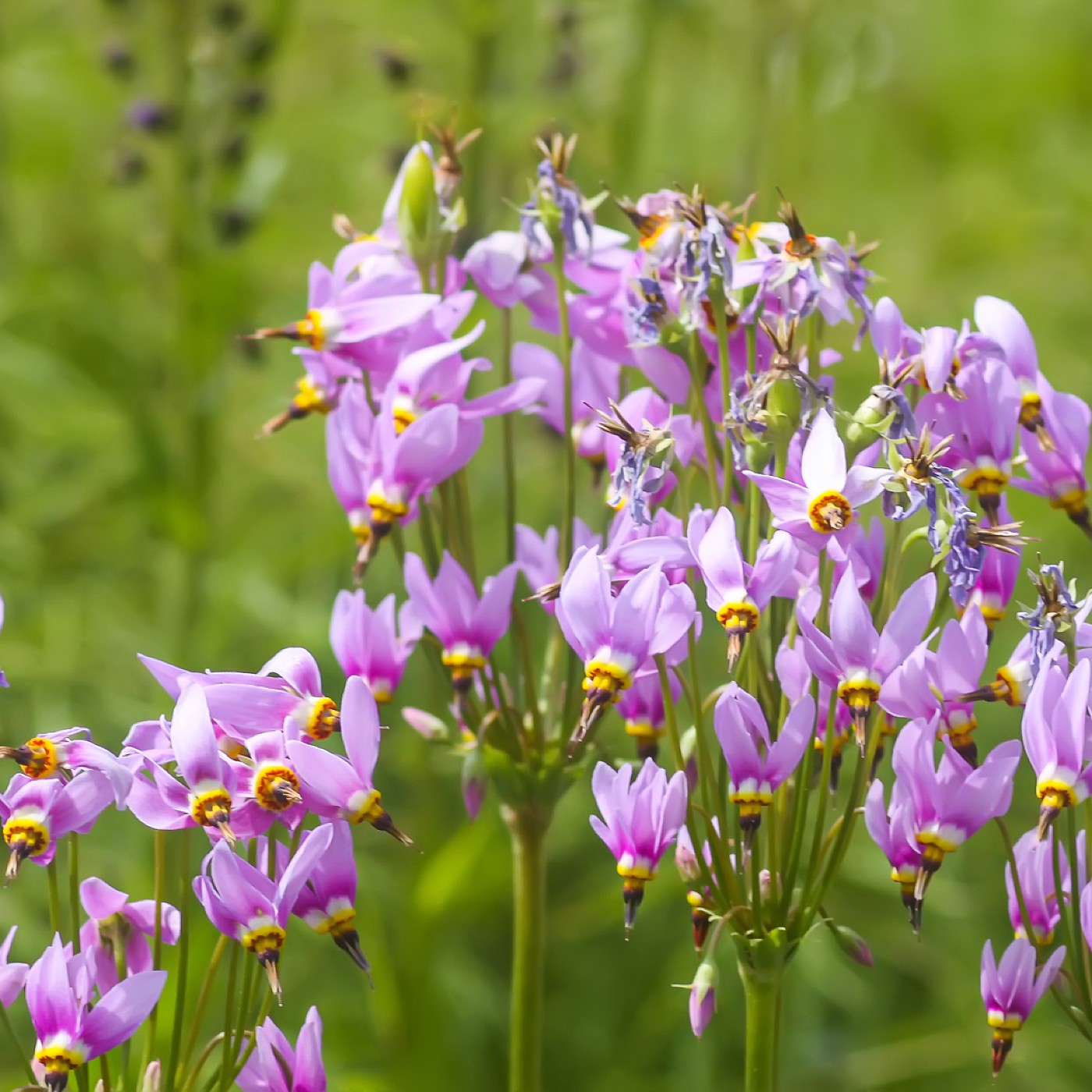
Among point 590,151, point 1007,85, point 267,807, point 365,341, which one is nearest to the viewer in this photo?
point 267,807

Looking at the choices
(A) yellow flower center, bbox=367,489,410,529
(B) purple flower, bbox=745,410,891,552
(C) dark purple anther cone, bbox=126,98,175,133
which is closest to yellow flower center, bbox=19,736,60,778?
(A) yellow flower center, bbox=367,489,410,529

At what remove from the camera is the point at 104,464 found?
6.92ft

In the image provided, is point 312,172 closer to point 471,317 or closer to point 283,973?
point 471,317

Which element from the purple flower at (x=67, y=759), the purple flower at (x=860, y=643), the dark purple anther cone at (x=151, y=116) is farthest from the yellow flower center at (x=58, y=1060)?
the dark purple anther cone at (x=151, y=116)

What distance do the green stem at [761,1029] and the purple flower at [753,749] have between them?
10cm

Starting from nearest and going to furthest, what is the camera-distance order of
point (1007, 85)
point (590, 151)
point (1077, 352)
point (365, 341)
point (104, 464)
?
point (365, 341) < point (590, 151) < point (104, 464) < point (1077, 352) < point (1007, 85)

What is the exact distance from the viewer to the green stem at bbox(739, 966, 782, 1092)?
0.75 m

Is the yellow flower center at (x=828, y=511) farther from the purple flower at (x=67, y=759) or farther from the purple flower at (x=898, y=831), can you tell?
the purple flower at (x=67, y=759)

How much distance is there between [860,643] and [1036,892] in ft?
0.59

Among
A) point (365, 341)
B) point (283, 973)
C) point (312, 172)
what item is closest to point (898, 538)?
point (365, 341)

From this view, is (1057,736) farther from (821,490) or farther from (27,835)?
(27,835)

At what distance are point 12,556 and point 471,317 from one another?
0.63 meters

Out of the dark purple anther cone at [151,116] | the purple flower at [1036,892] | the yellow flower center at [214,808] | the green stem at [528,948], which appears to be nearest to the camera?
the yellow flower center at [214,808]

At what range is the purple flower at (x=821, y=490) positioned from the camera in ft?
2.23
